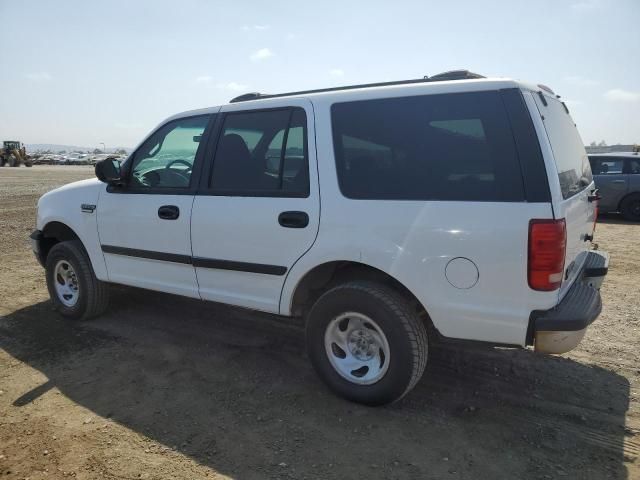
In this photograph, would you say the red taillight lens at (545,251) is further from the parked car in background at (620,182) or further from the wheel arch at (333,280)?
the parked car in background at (620,182)

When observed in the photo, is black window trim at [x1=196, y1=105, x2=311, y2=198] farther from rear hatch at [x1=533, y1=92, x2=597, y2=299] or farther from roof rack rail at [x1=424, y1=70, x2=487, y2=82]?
rear hatch at [x1=533, y1=92, x2=597, y2=299]

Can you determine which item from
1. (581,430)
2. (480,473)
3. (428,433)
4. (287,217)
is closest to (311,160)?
(287,217)

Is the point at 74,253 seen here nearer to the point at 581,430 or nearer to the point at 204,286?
the point at 204,286

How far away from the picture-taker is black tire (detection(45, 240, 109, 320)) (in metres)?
4.59

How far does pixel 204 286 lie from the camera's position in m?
3.77

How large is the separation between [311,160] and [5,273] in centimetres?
533

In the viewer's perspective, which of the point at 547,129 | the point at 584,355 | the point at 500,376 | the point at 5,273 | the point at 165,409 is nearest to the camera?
the point at 547,129

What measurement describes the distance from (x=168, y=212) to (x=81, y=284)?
153 cm

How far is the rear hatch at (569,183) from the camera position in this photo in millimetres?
2664

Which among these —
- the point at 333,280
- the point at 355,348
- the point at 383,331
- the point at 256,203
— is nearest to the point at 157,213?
the point at 256,203

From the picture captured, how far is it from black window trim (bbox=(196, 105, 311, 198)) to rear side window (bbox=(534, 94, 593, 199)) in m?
1.43

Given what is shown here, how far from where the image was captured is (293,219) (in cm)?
317

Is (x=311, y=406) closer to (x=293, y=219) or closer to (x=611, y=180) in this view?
(x=293, y=219)

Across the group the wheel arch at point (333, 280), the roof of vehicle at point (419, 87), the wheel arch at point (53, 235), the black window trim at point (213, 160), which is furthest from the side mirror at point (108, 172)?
the wheel arch at point (333, 280)
